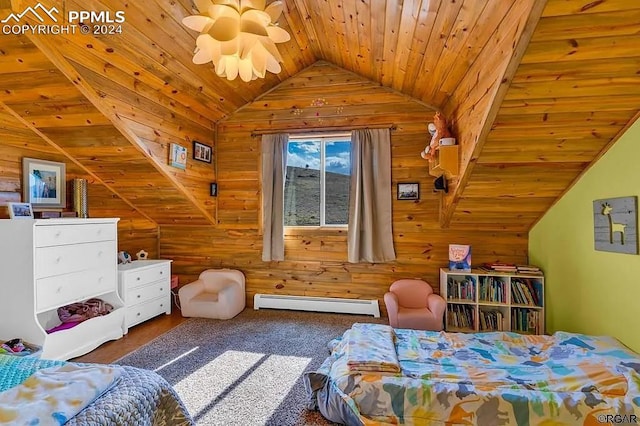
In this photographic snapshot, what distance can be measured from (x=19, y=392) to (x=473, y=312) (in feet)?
11.4

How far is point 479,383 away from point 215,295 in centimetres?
297

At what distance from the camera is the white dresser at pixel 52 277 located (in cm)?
236

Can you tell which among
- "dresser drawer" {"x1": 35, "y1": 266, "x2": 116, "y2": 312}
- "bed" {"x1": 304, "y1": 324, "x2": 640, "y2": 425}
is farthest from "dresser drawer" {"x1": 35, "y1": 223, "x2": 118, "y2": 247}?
"bed" {"x1": 304, "y1": 324, "x2": 640, "y2": 425}

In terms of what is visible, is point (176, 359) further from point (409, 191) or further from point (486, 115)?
point (486, 115)

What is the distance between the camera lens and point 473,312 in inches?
131

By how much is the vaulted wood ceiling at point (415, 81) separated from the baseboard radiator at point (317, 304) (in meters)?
1.39

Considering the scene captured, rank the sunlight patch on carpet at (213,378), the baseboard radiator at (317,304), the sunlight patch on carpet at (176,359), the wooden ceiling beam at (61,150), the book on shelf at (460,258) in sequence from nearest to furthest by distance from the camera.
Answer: the sunlight patch on carpet at (213,378) < the sunlight patch on carpet at (176,359) < the wooden ceiling beam at (61,150) < the book on shelf at (460,258) < the baseboard radiator at (317,304)

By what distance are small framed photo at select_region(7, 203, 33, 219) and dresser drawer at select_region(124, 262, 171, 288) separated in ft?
3.18

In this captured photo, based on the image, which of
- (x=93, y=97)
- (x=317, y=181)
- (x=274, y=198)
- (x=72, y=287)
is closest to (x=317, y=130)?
(x=317, y=181)

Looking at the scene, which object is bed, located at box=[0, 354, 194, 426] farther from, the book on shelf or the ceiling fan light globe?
the book on shelf

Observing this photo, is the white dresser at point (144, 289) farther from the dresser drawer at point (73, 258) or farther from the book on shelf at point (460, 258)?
the book on shelf at point (460, 258)

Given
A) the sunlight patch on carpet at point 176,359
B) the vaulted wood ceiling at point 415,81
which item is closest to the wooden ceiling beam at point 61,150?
the vaulted wood ceiling at point 415,81

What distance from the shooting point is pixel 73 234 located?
8.66 feet

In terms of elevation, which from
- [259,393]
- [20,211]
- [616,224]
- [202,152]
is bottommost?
[259,393]
